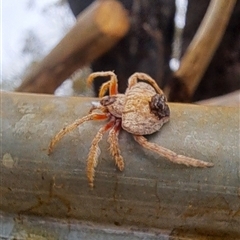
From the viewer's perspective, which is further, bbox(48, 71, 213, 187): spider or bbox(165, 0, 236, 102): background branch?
bbox(165, 0, 236, 102): background branch

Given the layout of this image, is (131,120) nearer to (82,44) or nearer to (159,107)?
(159,107)

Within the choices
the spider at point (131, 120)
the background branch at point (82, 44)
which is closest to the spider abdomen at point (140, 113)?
the spider at point (131, 120)

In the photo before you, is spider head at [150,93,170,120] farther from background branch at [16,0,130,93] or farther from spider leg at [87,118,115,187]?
background branch at [16,0,130,93]

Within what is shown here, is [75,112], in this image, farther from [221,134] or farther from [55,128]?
[221,134]

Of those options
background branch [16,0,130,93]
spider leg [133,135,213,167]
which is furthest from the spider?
background branch [16,0,130,93]

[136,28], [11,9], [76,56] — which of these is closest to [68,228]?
[76,56]

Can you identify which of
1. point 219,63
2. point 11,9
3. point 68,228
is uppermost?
point 68,228

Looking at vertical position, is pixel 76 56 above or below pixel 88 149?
below

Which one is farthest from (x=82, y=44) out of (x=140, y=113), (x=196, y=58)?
(x=140, y=113)
